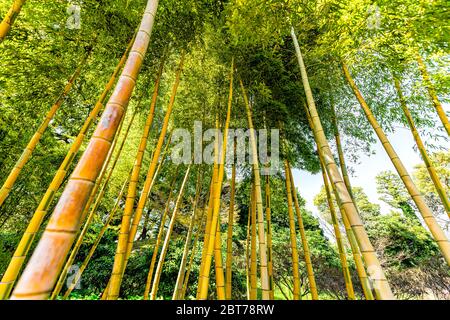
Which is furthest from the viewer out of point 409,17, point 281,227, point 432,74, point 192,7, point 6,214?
point 281,227

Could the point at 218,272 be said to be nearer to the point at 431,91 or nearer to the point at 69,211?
the point at 69,211

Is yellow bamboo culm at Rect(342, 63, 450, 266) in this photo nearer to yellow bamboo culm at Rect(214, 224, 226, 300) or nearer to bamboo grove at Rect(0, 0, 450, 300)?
bamboo grove at Rect(0, 0, 450, 300)

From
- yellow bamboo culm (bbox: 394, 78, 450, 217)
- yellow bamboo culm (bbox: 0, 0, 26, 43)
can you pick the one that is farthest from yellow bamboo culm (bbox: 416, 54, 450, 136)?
yellow bamboo culm (bbox: 0, 0, 26, 43)

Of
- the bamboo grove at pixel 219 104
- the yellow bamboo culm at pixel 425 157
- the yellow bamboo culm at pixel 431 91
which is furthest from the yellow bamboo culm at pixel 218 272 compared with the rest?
the yellow bamboo culm at pixel 431 91

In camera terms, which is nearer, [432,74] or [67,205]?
[67,205]

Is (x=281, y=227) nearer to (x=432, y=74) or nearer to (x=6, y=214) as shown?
(x=432, y=74)

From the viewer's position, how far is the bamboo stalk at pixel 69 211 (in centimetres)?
63

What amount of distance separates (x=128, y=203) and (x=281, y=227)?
9.48 m

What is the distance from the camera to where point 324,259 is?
9656 millimetres

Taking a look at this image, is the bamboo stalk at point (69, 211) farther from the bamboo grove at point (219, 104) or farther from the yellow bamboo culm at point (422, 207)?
the yellow bamboo culm at point (422, 207)

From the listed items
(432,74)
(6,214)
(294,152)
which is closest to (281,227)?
(294,152)

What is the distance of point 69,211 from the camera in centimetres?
75
